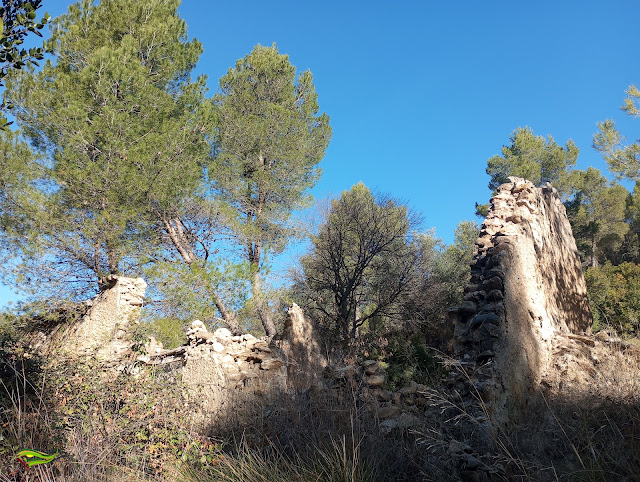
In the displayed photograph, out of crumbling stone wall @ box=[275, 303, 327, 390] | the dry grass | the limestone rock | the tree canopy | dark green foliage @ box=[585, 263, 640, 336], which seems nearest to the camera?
the dry grass

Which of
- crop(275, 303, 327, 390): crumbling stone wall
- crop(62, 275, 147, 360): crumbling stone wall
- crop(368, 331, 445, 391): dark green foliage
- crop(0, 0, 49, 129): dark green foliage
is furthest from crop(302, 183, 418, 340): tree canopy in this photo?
crop(0, 0, 49, 129): dark green foliage

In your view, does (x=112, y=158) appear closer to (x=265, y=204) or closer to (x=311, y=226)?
(x=265, y=204)

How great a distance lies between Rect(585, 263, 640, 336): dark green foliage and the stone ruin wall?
4368mm

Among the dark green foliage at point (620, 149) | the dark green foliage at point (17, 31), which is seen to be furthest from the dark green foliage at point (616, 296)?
the dark green foliage at point (17, 31)

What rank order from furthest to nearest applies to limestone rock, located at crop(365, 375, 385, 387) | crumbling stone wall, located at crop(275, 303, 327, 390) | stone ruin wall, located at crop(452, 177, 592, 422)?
crumbling stone wall, located at crop(275, 303, 327, 390) < limestone rock, located at crop(365, 375, 385, 387) < stone ruin wall, located at crop(452, 177, 592, 422)

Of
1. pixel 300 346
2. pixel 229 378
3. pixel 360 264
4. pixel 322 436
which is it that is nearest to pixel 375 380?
pixel 300 346

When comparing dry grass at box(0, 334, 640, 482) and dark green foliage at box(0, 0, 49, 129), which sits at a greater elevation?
dark green foliage at box(0, 0, 49, 129)

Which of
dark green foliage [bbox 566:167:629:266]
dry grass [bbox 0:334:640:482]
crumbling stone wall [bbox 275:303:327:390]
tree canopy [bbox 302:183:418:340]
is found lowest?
dry grass [bbox 0:334:640:482]

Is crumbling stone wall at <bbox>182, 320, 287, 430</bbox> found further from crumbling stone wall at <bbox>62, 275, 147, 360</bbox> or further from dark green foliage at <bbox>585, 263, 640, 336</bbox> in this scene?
dark green foliage at <bbox>585, 263, 640, 336</bbox>

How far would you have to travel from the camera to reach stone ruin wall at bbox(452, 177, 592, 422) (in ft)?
14.9

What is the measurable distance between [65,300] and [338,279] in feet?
24.7

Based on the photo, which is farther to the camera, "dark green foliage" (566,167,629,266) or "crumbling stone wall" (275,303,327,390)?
"dark green foliage" (566,167,629,266)

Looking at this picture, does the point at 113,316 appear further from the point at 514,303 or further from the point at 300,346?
the point at 514,303

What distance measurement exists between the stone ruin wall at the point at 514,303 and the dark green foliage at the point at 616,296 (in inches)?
172
